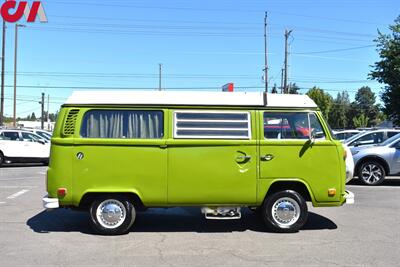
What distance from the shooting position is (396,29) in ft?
117

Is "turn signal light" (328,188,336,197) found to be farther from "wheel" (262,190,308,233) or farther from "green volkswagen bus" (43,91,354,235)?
"wheel" (262,190,308,233)

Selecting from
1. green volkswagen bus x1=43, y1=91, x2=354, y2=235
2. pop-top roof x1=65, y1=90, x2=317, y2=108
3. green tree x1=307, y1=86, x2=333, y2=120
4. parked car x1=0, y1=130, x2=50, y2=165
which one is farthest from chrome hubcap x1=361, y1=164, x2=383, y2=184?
green tree x1=307, y1=86, x2=333, y2=120

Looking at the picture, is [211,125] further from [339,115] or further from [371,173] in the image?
[339,115]

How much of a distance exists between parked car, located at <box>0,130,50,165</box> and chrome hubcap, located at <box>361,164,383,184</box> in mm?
13249

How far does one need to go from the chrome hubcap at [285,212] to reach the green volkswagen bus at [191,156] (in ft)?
0.05

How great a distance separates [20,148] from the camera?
2081 cm

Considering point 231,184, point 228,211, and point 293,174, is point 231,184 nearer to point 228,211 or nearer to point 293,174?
point 228,211

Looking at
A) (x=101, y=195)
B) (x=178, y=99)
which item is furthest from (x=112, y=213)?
(x=178, y=99)

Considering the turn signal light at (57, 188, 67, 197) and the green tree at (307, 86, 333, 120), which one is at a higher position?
the green tree at (307, 86, 333, 120)

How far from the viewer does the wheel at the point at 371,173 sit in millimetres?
13859

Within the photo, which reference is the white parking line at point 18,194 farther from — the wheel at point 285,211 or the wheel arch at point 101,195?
the wheel at point 285,211

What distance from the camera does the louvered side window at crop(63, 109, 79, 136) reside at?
24.7 feet

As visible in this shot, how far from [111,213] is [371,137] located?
10.3 metres

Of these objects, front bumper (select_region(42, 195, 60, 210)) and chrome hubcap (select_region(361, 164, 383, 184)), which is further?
chrome hubcap (select_region(361, 164, 383, 184))
